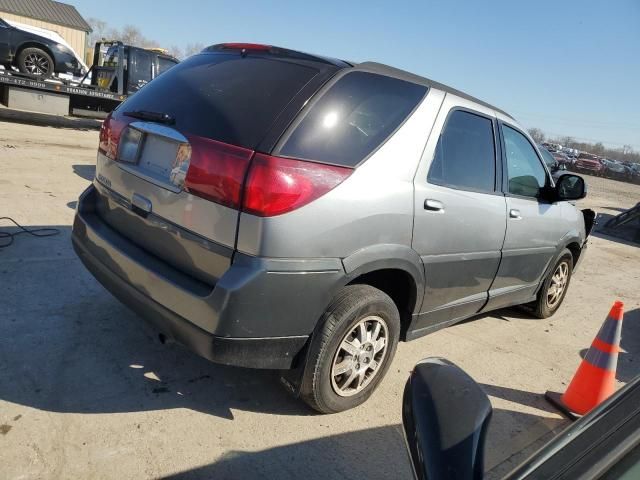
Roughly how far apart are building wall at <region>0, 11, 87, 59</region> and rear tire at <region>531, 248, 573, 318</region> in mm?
50141

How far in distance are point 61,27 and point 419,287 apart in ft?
172

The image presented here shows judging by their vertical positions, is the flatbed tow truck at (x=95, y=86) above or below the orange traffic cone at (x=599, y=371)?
above

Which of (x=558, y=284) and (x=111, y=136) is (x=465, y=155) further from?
(x=558, y=284)

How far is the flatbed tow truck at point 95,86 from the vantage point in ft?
40.3

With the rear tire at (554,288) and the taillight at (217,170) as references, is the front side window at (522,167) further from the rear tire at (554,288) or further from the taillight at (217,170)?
the taillight at (217,170)

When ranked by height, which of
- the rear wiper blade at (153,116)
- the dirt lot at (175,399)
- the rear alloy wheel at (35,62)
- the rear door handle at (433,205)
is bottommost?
the dirt lot at (175,399)

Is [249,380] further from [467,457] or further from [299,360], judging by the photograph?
[467,457]

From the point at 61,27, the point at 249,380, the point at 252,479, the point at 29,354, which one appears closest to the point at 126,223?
the point at 29,354

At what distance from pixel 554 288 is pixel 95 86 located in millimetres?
13189

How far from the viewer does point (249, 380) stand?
313 centimetres

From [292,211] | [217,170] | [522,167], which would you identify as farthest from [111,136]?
[522,167]

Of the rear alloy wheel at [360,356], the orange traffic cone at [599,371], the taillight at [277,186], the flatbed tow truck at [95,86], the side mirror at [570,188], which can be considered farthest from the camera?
the flatbed tow truck at [95,86]

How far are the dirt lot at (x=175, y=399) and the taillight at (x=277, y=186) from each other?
1233mm

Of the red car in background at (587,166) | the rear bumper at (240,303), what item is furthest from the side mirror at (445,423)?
the red car in background at (587,166)
